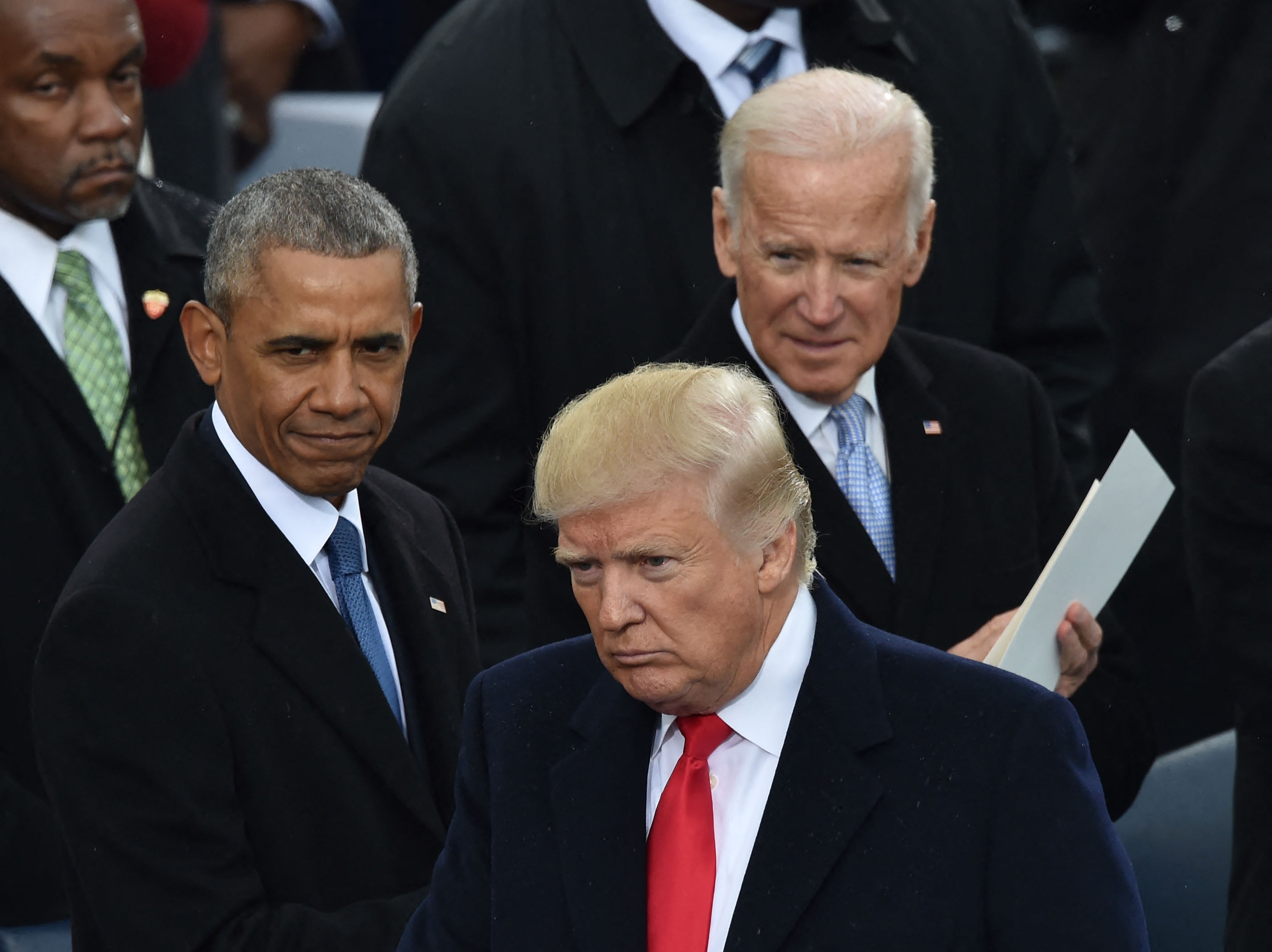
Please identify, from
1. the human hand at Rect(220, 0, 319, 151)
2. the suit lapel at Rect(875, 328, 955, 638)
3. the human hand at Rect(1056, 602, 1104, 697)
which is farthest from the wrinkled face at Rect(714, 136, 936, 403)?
the human hand at Rect(220, 0, 319, 151)

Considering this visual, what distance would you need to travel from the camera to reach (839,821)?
2.41 meters

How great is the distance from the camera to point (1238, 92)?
4359mm

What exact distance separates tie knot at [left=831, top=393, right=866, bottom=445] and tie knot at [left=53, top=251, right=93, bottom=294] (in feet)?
4.28

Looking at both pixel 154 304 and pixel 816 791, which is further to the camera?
pixel 154 304

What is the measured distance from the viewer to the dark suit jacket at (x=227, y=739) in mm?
2666

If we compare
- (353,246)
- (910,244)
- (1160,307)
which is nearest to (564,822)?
(353,246)

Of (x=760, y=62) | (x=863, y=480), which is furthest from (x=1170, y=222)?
(x=863, y=480)

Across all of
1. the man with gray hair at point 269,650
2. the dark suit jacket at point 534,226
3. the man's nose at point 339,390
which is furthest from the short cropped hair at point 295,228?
the dark suit jacket at point 534,226

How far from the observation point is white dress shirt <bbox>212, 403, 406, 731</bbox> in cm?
291

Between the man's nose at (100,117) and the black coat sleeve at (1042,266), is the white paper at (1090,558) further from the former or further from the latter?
the man's nose at (100,117)

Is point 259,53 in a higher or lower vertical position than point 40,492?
lower

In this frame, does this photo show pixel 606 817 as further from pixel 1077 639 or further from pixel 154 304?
pixel 154 304

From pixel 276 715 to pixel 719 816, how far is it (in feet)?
2.20

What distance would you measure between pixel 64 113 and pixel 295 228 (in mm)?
855
